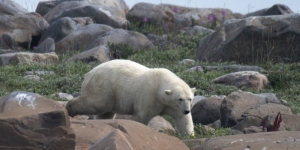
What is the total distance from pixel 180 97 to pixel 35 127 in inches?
130

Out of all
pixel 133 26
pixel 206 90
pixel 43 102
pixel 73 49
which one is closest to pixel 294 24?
pixel 206 90

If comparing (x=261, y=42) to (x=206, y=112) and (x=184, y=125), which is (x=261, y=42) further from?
(x=184, y=125)

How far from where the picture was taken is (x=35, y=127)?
5.96 m

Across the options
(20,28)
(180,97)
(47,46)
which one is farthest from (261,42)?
(20,28)

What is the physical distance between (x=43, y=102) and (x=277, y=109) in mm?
4946

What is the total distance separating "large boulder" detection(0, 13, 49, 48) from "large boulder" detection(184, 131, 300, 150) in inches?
598

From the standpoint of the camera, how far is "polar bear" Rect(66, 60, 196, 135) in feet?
29.7

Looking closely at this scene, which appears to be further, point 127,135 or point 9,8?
point 9,8

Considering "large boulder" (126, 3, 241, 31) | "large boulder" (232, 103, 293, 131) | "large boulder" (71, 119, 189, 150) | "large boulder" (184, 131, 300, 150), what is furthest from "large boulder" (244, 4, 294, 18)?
"large boulder" (71, 119, 189, 150)

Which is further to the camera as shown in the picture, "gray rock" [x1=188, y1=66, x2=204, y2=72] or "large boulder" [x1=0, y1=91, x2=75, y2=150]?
"gray rock" [x1=188, y1=66, x2=204, y2=72]

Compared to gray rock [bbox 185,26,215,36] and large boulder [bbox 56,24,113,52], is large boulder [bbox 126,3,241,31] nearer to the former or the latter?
gray rock [bbox 185,26,215,36]

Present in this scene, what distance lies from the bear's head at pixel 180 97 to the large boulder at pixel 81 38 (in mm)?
11327

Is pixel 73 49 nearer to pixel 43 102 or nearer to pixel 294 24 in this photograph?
pixel 294 24

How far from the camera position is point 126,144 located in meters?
5.47
